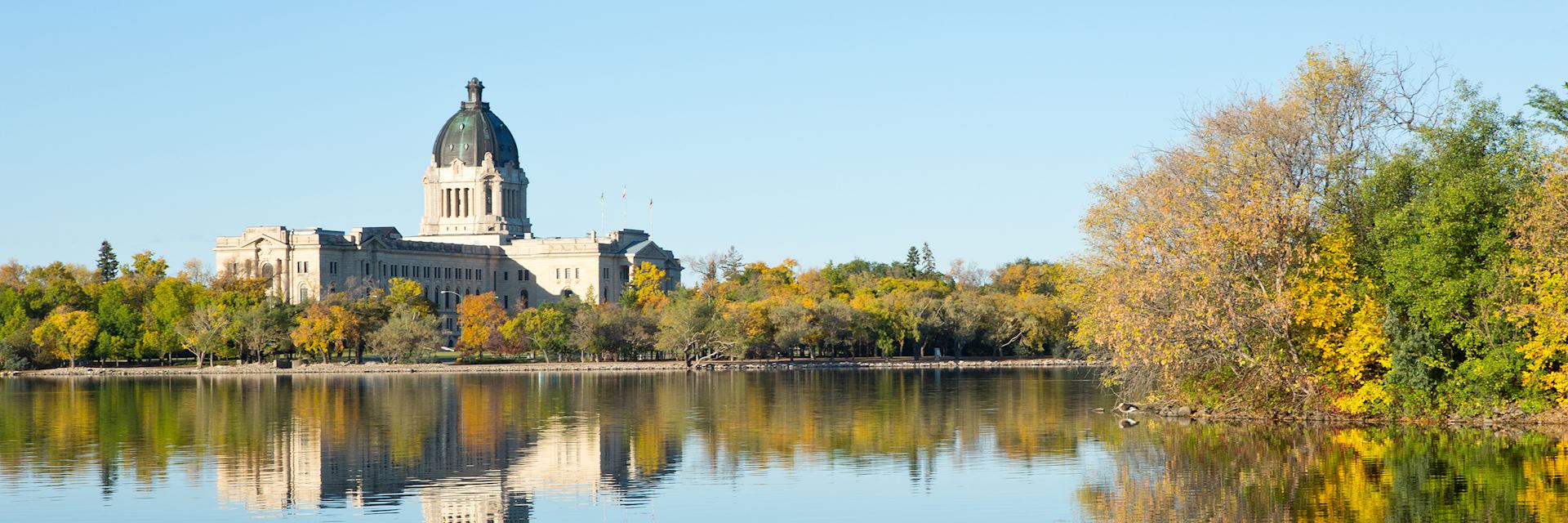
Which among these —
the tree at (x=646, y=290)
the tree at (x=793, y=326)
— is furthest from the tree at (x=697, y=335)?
the tree at (x=646, y=290)

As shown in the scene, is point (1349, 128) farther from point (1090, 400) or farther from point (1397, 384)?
point (1090, 400)

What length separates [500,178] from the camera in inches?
7254

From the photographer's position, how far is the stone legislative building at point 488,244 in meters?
174

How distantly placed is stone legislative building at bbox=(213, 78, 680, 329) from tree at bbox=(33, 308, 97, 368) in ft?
178

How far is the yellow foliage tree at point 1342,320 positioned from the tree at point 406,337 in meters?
73.6

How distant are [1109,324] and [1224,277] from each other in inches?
116

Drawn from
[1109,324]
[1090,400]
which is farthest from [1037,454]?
[1090,400]

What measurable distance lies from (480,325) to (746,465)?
83.1 meters

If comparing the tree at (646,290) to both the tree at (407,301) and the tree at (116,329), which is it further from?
the tree at (116,329)

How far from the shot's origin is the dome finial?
183375 mm

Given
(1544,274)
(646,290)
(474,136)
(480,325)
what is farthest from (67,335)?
(1544,274)

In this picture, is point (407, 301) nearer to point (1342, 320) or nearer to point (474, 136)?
point (474, 136)

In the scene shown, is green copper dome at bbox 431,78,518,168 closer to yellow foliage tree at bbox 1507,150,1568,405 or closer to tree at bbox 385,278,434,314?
tree at bbox 385,278,434,314

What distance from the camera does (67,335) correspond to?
11012 cm
